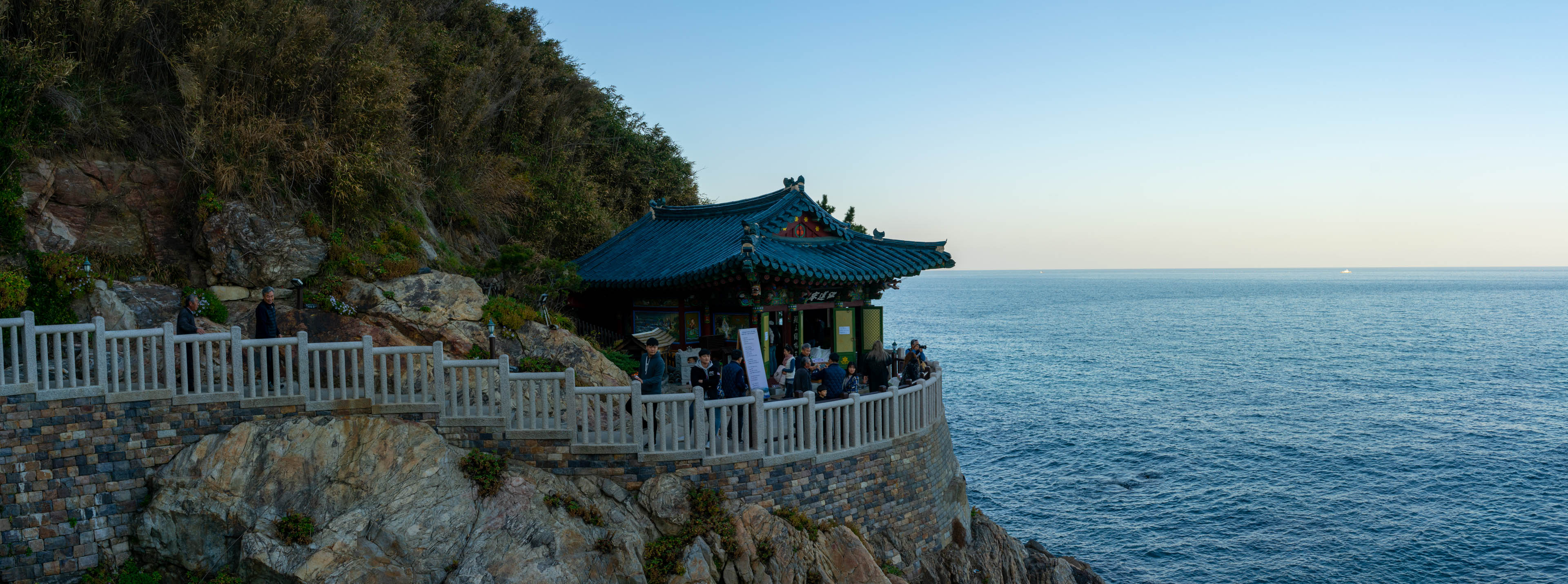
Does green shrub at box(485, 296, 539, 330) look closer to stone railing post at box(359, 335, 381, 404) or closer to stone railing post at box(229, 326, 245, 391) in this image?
stone railing post at box(359, 335, 381, 404)

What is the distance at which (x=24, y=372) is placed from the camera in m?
12.4

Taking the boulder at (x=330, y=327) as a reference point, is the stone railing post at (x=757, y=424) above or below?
below

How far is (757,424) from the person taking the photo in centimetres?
1345

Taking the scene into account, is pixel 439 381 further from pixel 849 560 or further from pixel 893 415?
pixel 893 415

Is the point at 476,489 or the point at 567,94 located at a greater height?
the point at 567,94

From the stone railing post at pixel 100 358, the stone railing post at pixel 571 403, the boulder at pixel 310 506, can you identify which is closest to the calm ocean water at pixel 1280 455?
the stone railing post at pixel 571 403

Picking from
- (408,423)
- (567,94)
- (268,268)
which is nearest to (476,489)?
(408,423)

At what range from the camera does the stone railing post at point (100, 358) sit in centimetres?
1166

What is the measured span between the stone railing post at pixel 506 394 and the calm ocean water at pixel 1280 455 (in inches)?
689

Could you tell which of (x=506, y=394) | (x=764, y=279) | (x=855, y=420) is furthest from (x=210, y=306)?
(x=855, y=420)

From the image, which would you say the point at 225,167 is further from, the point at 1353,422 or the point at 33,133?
the point at 1353,422

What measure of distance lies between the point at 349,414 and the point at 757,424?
624 centimetres

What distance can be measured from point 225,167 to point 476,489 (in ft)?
28.5

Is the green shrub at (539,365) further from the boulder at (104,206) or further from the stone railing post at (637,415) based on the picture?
the boulder at (104,206)
